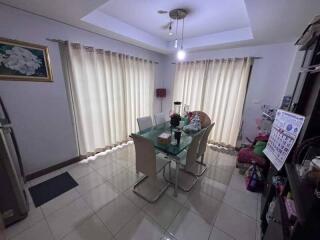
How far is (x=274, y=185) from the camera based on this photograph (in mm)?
1303

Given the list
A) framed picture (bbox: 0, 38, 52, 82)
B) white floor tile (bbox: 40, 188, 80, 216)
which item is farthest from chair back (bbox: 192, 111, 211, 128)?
framed picture (bbox: 0, 38, 52, 82)

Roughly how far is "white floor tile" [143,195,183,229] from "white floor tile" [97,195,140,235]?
7.0 inches

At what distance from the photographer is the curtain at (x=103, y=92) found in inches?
92.0

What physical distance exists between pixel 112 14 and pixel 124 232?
307cm

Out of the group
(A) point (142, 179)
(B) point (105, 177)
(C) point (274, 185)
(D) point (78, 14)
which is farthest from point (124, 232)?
(D) point (78, 14)

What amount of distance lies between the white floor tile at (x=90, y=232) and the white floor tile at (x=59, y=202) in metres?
0.45

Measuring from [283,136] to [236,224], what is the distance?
3.73ft

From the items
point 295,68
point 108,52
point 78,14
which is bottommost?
point 295,68

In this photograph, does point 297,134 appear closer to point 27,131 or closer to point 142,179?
point 142,179

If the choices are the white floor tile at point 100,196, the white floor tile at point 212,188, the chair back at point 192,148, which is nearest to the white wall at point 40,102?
the white floor tile at point 100,196

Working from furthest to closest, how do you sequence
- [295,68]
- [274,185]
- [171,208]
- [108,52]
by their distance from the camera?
[108,52] → [295,68] → [171,208] → [274,185]

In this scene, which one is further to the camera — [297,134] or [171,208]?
[171,208]

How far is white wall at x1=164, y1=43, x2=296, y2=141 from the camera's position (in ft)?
8.37

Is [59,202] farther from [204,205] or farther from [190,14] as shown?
[190,14]
